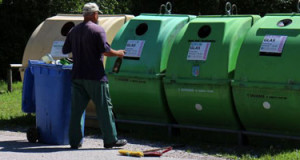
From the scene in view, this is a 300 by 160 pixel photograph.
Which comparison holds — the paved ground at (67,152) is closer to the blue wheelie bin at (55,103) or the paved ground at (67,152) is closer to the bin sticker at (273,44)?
the blue wheelie bin at (55,103)

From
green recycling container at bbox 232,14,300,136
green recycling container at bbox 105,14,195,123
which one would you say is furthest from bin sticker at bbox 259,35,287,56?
green recycling container at bbox 105,14,195,123

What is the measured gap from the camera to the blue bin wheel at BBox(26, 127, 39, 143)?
7.46 meters

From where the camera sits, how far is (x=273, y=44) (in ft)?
23.4

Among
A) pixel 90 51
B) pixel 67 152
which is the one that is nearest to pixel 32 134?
pixel 67 152

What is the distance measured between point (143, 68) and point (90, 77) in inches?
48.5

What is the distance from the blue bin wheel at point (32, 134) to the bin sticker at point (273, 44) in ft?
8.90

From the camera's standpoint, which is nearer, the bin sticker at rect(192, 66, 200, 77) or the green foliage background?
the bin sticker at rect(192, 66, 200, 77)

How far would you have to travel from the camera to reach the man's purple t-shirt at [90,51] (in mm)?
6914

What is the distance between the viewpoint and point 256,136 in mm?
7836

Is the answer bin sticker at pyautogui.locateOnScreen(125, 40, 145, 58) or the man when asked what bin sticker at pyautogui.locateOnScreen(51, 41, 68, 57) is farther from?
the man

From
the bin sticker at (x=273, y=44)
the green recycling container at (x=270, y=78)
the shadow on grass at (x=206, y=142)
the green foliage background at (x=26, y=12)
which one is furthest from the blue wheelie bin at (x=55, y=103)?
the green foliage background at (x=26, y=12)

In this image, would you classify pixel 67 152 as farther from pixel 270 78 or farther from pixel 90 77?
pixel 270 78

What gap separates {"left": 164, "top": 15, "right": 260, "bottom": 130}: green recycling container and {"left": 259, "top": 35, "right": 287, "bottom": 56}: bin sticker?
1.31ft

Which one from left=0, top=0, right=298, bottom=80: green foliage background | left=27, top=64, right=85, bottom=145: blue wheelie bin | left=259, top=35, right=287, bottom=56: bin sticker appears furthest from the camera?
left=0, top=0, right=298, bottom=80: green foliage background
